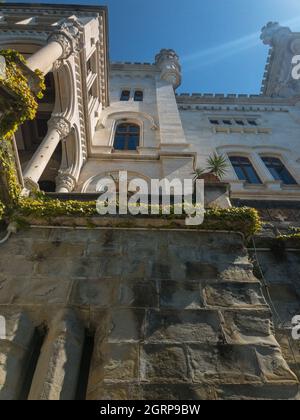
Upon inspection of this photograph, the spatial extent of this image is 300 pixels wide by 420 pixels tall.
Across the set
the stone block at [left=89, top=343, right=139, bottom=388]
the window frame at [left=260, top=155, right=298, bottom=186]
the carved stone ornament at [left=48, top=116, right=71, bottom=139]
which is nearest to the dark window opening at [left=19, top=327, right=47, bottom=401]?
the stone block at [left=89, top=343, right=139, bottom=388]

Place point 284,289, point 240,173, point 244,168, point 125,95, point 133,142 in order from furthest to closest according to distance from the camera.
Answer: point 125,95 → point 133,142 → point 244,168 → point 240,173 → point 284,289

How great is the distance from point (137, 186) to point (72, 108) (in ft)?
15.2

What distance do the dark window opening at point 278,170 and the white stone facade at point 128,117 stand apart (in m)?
0.26

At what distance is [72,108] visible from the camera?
12117 mm

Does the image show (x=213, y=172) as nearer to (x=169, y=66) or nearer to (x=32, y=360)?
(x=32, y=360)

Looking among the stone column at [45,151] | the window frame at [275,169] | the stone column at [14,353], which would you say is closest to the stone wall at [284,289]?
the stone column at [14,353]

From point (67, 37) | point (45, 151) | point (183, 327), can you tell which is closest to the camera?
point (183, 327)

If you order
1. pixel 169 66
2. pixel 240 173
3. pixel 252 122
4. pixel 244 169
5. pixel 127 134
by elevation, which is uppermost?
pixel 169 66

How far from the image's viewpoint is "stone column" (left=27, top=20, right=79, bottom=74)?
8.44m

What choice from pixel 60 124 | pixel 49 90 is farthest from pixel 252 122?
pixel 60 124

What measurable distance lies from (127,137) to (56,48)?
7.38 m

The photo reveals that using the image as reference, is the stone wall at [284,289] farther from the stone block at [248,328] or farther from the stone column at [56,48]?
the stone column at [56,48]

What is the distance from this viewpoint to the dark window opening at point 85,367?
2971 mm

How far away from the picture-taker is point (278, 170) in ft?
53.5
